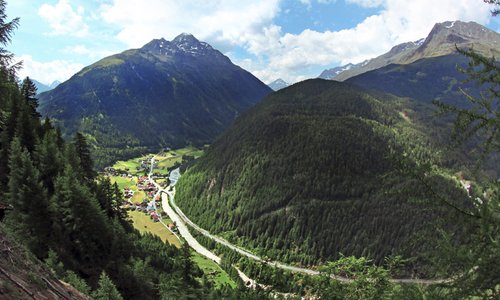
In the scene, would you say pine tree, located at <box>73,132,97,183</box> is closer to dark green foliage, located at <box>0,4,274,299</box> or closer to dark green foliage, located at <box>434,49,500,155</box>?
dark green foliage, located at <box>0,4,274,299</box>

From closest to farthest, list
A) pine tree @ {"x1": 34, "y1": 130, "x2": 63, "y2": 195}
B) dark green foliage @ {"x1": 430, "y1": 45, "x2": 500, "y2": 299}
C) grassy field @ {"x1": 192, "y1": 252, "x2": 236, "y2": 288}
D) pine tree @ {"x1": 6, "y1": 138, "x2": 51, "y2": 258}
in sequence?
1. dark green foliage @ {"x1": 430, "y1": 45, "x2": 500, "y2": 299}
2. pine tree @ {"x1": 6, "y1": 138, "x2": 51, "y2": 258}
3. pine tree @ {"x1": 34, "y1": 130, "x2": 63, "y2": 195}
4. grassy field @ {"x1": 192, "y1": 252, "x2": 236, "y2": 288}

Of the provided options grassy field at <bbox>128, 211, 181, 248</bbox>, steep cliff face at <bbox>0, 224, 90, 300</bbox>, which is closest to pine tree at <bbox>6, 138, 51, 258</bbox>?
steep cliff face at <bbox>0, 224, 90, 300</bbox>

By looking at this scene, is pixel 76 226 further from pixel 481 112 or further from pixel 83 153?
pixel 481 112

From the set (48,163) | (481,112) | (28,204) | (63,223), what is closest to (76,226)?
(63,223)

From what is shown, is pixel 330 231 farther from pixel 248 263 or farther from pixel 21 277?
pixel 21 277

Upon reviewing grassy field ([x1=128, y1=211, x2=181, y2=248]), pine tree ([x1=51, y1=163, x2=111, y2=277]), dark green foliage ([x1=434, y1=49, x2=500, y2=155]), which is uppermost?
dark green foliage ([x1=434, y1=49, x2=500, y2=155])
